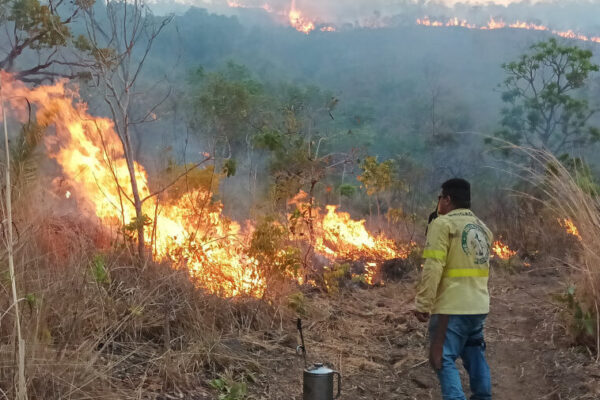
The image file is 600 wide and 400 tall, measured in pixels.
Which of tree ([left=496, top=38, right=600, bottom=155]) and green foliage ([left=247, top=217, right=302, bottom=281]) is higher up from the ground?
tree ([left=496, top=38, right=600, bottom=155])

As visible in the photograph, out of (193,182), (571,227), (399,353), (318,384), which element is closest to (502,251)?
(571,227)

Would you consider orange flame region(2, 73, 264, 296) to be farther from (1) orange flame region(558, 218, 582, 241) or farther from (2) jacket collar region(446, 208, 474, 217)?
(1) orange flame region(558, 218, 582, 241)

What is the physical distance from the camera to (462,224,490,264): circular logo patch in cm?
386

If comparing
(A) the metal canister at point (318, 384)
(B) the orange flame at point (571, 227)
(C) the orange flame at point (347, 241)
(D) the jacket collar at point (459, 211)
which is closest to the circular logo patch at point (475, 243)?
(D) the jacket collar at point (459, 211)

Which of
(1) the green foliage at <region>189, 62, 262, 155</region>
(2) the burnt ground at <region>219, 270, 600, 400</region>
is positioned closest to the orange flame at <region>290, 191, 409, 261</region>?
(2) the burnt ground at <region>219, 270, 600, 400</region>

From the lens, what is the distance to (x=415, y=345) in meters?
6.05

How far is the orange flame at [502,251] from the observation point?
11.3 metres

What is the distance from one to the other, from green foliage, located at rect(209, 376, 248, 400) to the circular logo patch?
1.73m

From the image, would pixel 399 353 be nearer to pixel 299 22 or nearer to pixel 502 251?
pixel 502 251

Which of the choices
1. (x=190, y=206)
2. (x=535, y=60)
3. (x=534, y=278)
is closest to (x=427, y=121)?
(x=535, y=60)

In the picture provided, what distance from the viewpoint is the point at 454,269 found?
151 inches

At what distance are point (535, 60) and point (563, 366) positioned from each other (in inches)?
807

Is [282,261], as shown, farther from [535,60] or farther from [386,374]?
[535,60]

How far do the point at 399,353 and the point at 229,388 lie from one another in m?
2.26
